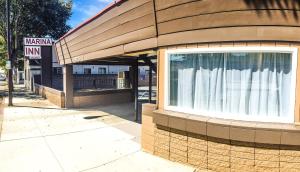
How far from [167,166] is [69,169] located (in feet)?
6.91

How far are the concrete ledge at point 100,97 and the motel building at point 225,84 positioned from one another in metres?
9.28

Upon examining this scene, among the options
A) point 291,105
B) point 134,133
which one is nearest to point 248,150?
point 291,105

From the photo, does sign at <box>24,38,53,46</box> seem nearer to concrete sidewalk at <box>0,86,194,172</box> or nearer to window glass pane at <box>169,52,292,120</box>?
concrete sidewalk at <box>0,86,194,172</box>

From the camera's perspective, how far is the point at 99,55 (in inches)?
369

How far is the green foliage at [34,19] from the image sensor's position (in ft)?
83.4

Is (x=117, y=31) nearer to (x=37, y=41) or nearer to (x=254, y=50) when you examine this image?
(x=254, y=50)

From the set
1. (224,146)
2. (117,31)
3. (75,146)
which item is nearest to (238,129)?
(224,146)

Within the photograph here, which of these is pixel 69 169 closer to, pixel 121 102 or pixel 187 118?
pixel 187 118

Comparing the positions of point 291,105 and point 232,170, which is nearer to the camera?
point 291,105

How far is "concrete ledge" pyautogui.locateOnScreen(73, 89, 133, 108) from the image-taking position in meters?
15.0

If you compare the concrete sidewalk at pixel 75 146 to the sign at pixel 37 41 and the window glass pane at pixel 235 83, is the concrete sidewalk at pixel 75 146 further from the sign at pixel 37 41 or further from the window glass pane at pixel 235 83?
the sign at pixel 37 41

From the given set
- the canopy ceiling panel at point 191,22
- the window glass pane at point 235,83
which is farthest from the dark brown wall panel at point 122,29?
the window glass pane at point 235,83

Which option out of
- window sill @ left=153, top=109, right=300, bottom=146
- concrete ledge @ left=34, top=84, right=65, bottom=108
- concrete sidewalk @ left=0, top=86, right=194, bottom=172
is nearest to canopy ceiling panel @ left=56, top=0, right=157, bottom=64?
window sill @ left=153, top=109, right=300, bottom=146

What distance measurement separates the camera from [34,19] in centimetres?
2759
